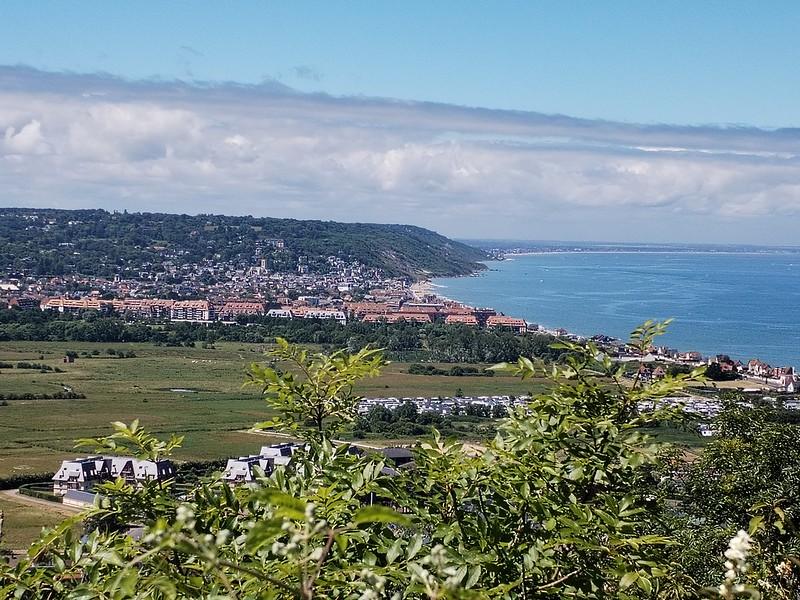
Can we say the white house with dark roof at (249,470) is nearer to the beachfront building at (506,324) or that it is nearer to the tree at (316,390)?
the tree at (316,390)

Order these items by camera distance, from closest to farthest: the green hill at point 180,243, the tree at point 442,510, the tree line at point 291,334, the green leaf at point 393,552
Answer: the green leaf at point 393,552, the tree at point 442,510, the tree line at point 291,334, the green hill at point 180,243

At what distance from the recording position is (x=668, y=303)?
3236 inches

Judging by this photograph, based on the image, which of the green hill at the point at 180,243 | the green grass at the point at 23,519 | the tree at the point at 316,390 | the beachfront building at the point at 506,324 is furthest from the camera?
the green hill at the point at 180,243

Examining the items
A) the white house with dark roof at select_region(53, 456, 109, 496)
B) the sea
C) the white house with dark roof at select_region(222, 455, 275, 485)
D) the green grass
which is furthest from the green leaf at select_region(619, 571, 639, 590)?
the sea

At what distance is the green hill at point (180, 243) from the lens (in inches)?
4166

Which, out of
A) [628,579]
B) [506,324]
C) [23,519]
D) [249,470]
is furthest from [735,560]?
[506,324]

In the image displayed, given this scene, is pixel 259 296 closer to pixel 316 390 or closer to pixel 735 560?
pixel 316 390

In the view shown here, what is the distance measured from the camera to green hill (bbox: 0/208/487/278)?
106m

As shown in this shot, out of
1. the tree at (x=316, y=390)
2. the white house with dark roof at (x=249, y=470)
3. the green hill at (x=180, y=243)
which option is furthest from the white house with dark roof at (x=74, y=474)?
the green hill at (x=180, y=243)

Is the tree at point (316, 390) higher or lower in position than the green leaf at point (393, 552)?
higher

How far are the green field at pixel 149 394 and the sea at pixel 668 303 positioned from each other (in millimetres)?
14289

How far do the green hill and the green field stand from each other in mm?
46409

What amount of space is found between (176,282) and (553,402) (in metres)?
101

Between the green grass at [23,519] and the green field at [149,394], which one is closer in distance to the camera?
the green grass at [23,519]
